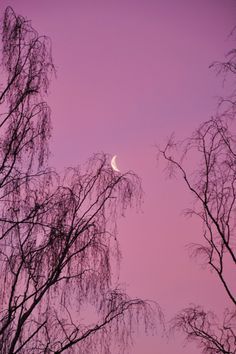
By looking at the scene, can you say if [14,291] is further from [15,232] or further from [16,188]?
[16,188]

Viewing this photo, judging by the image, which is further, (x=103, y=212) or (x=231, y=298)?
(x=231, y=298)

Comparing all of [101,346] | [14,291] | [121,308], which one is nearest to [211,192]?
[121,308]

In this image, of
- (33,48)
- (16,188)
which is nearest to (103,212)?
(16,188)

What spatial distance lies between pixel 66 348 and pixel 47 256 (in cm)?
134

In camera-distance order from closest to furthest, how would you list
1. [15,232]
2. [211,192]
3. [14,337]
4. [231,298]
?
[14,337] → [15,232] → [231,298] → [211,192]

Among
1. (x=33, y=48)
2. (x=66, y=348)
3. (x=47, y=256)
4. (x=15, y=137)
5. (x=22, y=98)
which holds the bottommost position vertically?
(x=66, y=348)

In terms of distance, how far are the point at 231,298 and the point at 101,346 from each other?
2722 millimetres

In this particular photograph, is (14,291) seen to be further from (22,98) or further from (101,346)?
(22,98)

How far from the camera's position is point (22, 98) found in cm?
723

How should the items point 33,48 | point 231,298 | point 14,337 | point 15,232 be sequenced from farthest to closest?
1. point 231,298
2. point 33,48
3. point 15,232
4. point 14,337

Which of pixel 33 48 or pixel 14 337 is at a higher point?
pixel 33 48

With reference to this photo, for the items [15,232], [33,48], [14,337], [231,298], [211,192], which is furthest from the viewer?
[211,192]

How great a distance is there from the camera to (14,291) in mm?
6949

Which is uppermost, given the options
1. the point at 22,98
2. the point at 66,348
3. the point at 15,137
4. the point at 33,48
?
the point at 33,48
